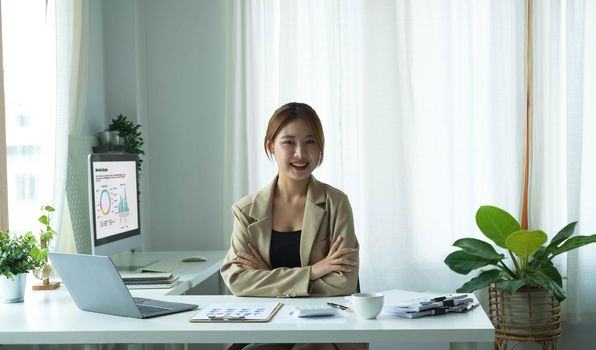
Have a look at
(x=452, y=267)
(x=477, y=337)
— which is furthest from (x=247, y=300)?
(x=452, y=267)

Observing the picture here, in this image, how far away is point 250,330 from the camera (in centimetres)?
217

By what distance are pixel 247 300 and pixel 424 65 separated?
7.46 feet

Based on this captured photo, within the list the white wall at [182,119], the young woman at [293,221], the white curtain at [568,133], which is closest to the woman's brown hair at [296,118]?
the young woman at [293,221]

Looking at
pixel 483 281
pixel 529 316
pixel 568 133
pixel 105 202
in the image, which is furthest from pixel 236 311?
pixel 568 133

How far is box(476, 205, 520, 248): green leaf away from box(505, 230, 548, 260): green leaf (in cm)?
9

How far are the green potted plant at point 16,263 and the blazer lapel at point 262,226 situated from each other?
2.67ft

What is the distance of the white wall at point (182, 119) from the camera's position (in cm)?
462

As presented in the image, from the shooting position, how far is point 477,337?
214 centimetres

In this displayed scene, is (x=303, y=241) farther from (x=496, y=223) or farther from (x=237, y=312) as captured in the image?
(x=496, y=223)

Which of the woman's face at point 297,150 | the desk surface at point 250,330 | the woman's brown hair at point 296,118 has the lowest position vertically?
the desk surface at point 250,330

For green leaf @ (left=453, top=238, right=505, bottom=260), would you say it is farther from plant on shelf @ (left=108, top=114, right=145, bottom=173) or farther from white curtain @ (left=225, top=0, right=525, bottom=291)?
plant on shelf @ (left=108, top=114, right=145, bottom=173)

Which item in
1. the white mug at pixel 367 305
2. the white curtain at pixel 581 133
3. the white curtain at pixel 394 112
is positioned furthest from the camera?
the white curtain at pixel 394 112

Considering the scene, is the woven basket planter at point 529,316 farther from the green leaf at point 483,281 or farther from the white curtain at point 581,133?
the white curtain at point 581,133

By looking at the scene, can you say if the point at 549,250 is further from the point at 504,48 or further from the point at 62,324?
the point at 62,324
